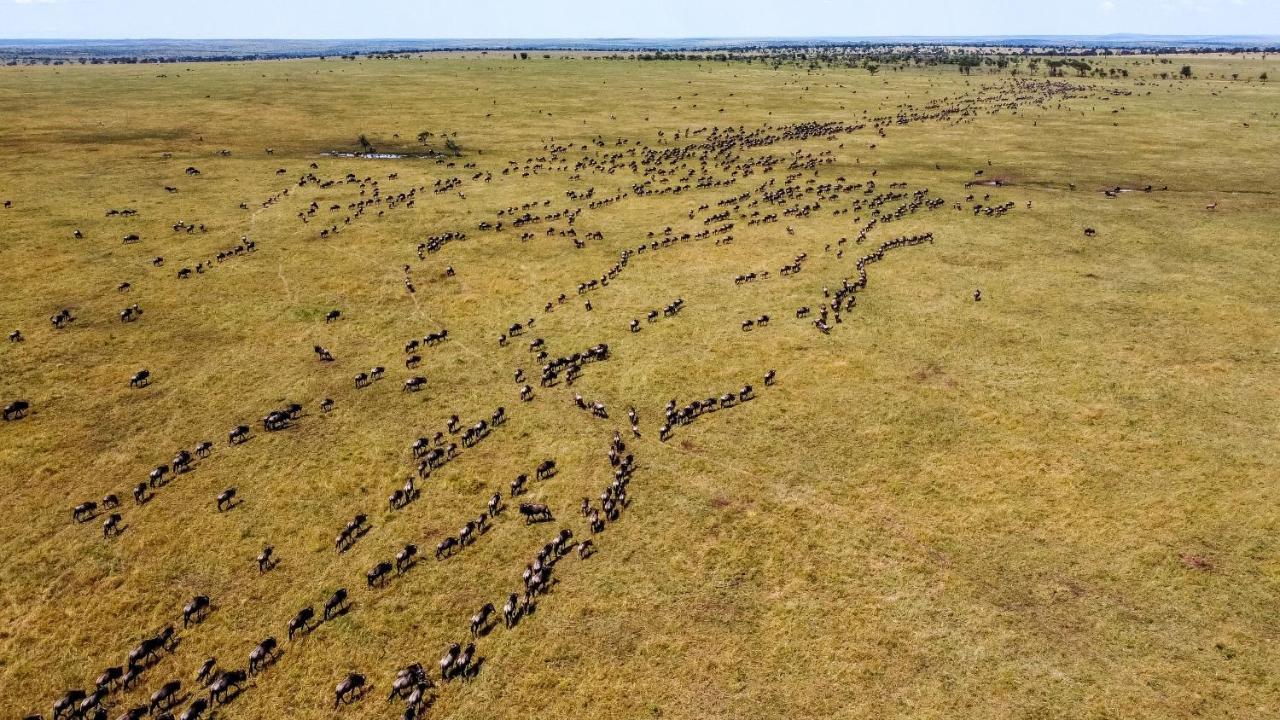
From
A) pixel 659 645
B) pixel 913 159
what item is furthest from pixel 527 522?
pixel 913 159

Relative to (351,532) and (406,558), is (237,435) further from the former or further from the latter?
(406,558)

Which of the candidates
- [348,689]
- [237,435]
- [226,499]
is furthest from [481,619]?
[237,435]

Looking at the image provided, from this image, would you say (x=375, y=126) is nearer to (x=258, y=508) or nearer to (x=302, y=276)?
(x=302, y=276)

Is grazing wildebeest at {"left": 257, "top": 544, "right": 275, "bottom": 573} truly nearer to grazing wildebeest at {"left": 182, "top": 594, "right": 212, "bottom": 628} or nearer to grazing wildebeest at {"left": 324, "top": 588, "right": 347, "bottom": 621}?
grazing wildebeest at {"left": 182, "top": 594, "right": 212, "bottom": 628}

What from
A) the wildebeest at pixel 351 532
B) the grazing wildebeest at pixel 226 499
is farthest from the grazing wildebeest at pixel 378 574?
the grazing wildebeest at pixel 226 499

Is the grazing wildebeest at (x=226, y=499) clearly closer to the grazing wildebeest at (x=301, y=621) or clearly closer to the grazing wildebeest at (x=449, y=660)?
the grazing wildebeest at (x=301, y=621)

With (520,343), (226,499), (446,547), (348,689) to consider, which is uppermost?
(520,343)
